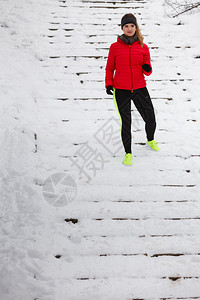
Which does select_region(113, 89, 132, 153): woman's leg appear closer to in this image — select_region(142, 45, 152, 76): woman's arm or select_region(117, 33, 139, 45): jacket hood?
select_region(142, 45, 152, 76): woman's arm

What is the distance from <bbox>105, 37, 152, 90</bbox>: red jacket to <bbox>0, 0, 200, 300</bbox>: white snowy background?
2.62 feet

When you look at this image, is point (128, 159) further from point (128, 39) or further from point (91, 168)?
point (128, 39)

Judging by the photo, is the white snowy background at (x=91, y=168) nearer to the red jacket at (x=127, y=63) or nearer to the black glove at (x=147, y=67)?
the red jacket at (x=127, y=63)

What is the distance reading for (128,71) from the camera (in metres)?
2.83

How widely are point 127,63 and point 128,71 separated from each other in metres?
0.08

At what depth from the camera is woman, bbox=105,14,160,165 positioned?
2762 mm

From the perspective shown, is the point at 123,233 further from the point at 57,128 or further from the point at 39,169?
the point at 57,128

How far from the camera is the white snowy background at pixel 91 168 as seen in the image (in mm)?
2078

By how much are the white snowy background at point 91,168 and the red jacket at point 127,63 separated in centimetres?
80

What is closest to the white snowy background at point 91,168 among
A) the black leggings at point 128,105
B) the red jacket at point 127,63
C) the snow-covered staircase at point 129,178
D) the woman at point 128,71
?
the snow-covered staircase at point 129,178

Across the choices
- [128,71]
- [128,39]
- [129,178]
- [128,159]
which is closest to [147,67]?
[128,71]

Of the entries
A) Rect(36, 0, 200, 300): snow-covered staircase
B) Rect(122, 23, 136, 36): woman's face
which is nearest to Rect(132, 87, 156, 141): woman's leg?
Rect(36, 0, 200, 300): snow-covered staircase

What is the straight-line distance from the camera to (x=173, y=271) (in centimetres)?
211

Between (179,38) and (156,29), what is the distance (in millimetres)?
475
